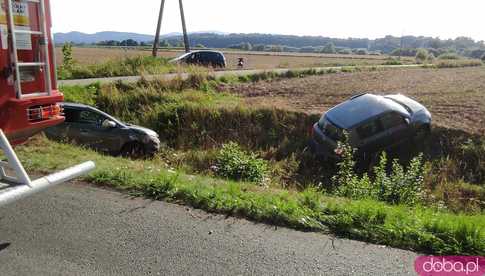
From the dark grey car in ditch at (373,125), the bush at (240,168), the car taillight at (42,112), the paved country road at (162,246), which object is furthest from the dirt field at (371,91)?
the car taillight at (42,112)

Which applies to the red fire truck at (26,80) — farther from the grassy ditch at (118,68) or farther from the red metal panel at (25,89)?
the grassy ditch at (118,68)

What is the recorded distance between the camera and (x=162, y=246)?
3.77 metres

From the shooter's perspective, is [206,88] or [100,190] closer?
[100,190]

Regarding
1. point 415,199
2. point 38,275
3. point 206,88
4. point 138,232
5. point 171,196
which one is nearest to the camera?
point 38,275

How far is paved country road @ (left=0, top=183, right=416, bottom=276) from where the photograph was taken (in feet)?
11.2

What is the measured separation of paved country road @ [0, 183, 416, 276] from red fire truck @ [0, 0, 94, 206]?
575 millimetres

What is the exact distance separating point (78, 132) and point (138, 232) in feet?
25.4

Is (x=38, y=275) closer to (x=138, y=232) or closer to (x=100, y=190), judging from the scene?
(x=138, y=232)

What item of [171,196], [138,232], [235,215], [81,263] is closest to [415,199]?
[235,215]

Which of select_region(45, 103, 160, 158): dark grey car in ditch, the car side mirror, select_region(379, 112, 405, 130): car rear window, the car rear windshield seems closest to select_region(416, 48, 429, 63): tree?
select_region(379, 112, 405, 130): car rear window

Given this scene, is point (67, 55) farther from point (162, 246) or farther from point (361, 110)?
point (162, 246)

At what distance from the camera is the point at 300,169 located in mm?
11500

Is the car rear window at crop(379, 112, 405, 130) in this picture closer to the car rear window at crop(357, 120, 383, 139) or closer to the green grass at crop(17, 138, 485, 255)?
the car rear window at crop(357, 120, 383, 139)

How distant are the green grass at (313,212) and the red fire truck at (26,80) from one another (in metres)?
1.08
